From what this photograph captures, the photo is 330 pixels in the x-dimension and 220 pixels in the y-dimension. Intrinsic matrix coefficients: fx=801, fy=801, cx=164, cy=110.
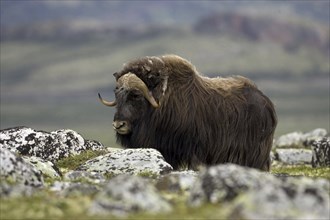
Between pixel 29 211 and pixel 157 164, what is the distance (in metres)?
6.34

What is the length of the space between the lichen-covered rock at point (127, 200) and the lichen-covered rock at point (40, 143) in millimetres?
9643

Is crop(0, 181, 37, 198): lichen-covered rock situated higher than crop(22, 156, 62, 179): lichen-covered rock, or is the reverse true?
crop(0, 181, 37, 198): lichen-covered rock

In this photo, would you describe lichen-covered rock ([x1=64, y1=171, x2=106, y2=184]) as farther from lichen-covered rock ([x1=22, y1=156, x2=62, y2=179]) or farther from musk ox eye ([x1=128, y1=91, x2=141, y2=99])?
musk ox eye ([x1=128, y1=91, x2=141, y2=99])

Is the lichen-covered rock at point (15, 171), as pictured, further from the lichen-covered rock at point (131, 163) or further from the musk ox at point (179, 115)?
the musk ox at point (179, 115)

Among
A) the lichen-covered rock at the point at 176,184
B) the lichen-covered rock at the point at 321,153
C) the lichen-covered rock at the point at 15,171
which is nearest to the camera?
the lichen-covered rock at the point at 176,184

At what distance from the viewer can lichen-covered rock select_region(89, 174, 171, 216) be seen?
26.5ft

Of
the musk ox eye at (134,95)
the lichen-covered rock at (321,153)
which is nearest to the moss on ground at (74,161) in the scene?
the musk ox eye at (134,95)

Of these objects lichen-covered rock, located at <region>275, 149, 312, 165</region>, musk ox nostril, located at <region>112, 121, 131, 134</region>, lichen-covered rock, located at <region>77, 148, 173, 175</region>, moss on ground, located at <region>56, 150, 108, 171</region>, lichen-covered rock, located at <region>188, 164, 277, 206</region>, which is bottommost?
lichen-covered rock, located at <region>275, 149, 312, 165</region>

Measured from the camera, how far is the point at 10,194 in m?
9.22

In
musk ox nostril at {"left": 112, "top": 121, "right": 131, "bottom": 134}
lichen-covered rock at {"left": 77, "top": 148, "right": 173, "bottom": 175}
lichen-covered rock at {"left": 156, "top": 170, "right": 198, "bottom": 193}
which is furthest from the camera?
musk ox nostril at {"left": 112, "top": 121, "right": 131, "bottom": 134}

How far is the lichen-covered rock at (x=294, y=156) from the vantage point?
29.0m

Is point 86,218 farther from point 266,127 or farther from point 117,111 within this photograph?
point 266,127

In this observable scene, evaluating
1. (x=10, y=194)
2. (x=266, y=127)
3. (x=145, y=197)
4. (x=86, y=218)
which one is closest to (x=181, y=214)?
(x=145, y=197)

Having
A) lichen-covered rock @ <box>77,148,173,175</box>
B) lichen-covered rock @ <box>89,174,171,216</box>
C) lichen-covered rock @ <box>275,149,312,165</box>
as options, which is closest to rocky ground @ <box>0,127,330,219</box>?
lichen-covered rock @ <box>89,174,171,216</box>
